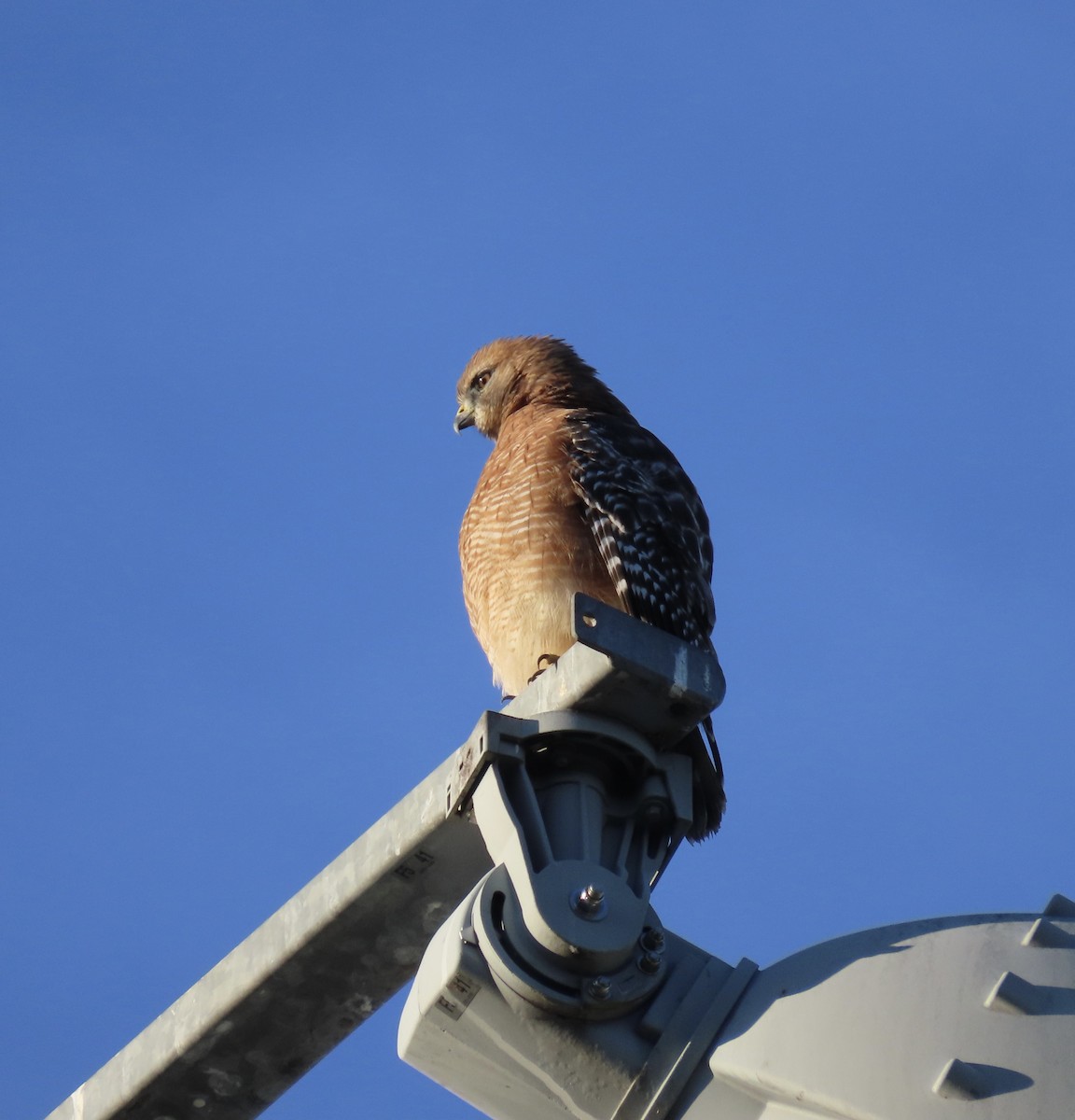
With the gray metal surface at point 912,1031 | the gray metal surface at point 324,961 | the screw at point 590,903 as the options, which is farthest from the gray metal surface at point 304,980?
the gray metal surface at point 912,1031

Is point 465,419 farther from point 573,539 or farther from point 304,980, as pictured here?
point 304,980

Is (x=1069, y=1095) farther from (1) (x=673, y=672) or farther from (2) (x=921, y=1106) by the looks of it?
(1) (x=673, y=672)

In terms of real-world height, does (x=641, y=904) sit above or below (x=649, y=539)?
below

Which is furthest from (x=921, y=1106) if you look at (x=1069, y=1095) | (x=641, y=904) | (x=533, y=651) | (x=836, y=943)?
(x=533, y=651)

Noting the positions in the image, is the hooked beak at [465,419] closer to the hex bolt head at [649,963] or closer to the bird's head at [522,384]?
the bird's head at [522,384]

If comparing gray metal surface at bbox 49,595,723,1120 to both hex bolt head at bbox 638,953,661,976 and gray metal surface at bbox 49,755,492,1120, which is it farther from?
hex bolt head at bbox 638,953,661,976

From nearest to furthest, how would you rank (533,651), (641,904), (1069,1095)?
(1069,1095) → (641,904) → (533,651)
